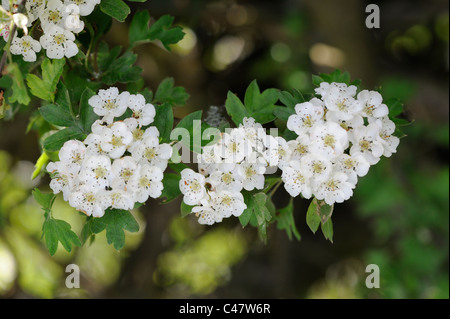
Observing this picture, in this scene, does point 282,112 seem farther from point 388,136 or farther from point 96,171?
point 96,171

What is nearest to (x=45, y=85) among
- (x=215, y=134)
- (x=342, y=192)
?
(x=215, y=134)

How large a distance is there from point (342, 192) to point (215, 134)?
0.22 m

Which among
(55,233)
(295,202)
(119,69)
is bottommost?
(55,233)

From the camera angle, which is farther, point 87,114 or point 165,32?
point 165,32

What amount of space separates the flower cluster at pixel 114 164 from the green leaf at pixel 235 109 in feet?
0.42

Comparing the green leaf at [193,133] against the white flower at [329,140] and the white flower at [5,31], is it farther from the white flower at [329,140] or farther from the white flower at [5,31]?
the white flower at [5,31]

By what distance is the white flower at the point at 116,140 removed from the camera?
0.73 m

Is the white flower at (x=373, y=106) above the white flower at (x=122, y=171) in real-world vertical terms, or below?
above

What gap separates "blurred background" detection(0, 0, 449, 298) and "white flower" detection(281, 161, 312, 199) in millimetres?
1172

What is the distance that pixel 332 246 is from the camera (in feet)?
8.55

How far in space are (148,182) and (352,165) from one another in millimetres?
317

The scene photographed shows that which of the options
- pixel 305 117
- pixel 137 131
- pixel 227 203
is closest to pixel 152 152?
pixel 137 131

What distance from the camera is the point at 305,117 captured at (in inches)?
30.7

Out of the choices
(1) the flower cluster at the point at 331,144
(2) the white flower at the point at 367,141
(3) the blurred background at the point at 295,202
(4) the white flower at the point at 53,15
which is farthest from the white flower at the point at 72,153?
(3) the blurred background at the point at 295,202
